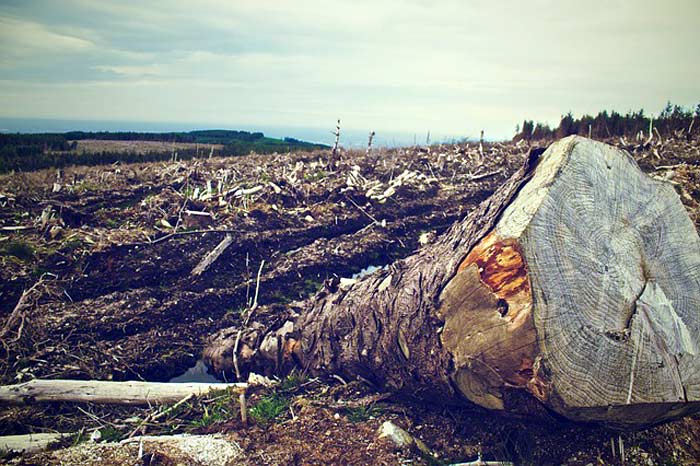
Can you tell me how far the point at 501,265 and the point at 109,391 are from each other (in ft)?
11.6

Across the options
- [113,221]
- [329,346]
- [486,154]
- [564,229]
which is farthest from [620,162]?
[486,154]

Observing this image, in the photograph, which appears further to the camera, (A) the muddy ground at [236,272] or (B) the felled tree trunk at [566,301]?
(A) the muddy ground at [236,272]

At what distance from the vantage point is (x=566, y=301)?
2.71 metres

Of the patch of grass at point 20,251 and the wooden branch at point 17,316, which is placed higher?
the patch of grass at point 20,251

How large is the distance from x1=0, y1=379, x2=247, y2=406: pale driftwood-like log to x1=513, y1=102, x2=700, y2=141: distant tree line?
1046 centimetres

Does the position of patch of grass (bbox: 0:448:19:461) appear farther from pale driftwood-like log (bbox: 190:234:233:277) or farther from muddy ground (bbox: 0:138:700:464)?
pale driftwood-like log (bbox: 190:234:233:277)

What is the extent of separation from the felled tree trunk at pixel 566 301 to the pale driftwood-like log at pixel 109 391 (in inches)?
76.4

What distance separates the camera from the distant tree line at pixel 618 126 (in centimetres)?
1133

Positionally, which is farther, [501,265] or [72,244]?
[72,244]

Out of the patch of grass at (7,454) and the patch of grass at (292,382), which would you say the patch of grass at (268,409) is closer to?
the patch of grass at (292,382)

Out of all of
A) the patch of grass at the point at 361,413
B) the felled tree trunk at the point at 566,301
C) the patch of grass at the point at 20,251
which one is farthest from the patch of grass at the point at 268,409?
the patch of grass at the point at 20,251

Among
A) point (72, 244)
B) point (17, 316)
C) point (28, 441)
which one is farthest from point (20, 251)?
point (28, 441)

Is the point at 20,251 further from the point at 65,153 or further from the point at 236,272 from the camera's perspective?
the point at 65,153

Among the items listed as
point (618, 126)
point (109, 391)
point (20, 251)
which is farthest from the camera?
point (618, 126)
